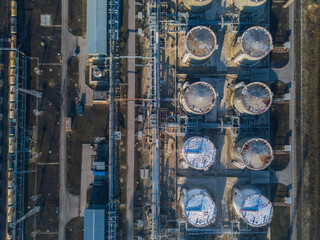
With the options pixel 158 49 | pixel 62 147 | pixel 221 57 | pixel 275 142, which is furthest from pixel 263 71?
pixel 62 147

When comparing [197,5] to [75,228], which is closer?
[197,5]

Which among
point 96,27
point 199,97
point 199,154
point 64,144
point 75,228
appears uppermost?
point 96,27

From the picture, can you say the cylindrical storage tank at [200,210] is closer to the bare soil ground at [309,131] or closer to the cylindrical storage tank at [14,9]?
the bare soil ground at [309,131]

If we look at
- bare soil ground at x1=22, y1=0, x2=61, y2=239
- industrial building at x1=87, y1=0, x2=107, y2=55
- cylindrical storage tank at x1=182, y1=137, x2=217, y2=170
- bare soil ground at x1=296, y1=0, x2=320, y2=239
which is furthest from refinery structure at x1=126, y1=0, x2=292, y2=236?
bare soil ground at x1=22, y1=0, x2=61, y2=239

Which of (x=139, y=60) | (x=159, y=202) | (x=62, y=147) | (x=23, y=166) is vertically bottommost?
(x=159, y=202)

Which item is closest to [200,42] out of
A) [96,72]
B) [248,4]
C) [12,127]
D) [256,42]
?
[256,42]

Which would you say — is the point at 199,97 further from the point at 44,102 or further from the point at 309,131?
the point at 44,102

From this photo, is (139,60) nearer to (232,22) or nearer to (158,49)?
(158,49)
